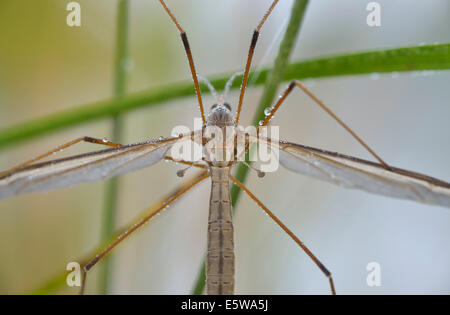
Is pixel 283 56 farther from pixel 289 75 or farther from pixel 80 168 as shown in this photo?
pixel 80 168

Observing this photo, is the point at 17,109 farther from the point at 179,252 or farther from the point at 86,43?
the point at 179,252

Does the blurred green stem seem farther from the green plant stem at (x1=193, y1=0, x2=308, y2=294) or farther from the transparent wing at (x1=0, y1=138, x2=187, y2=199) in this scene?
the green plant stem at (x1=193, y1=0, x2=308, y2=294)

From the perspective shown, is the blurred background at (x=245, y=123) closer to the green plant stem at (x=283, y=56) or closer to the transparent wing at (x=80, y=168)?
the transparent wing at (x=80, y=168)

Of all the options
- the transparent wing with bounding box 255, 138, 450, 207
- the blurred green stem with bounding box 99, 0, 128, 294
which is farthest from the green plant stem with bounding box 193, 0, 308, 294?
the blurred green stem with bounding box 99, 0, 128, 294

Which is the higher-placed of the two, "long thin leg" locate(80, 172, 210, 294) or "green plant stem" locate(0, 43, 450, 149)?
"green plant stem" locate(0, 43, 450, 149)

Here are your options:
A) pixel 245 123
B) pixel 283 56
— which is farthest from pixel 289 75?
pixel 245 123

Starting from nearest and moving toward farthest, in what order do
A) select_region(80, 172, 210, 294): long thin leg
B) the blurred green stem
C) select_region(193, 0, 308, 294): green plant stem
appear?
1. select_region(193, 0, 308, 294): green plant stem
2. select_region(80, 172, 210, 294): long thin leg
3. the blurred green stem

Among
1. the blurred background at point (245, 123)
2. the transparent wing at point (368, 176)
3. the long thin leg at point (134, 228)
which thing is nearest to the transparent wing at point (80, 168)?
the long thin leg at point (134, 228)
